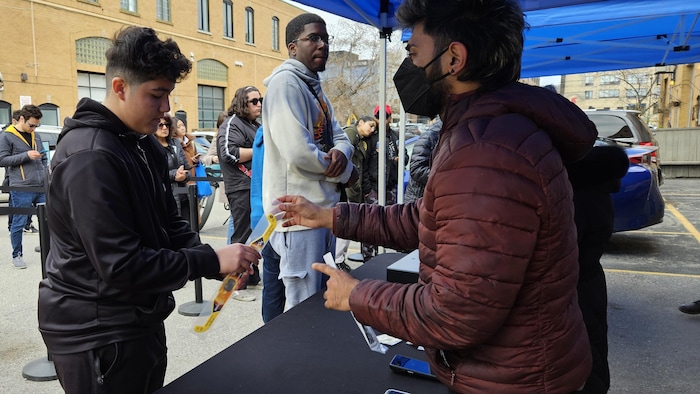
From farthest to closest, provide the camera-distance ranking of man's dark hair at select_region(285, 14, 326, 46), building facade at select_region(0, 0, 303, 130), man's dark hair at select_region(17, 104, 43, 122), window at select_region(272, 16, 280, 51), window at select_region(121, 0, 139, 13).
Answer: window at select_region(272, 16, 280, 51) < window at select_region(121, 0, 139, 13) < building facade at select_region(0, 0, 303, 130) < man's dark hair at select_region(17, 104, 43, 122) < man's dark hair at select_region(285, 14, 326, 46)

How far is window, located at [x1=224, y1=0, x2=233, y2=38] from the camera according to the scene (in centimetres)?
3011

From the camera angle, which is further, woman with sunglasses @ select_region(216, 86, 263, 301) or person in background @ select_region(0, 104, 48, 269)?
person in background @ select_region(0, 104, 48, 269)

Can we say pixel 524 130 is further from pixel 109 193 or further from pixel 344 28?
pixel 344 28

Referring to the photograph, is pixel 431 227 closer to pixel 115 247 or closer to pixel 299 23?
pixel 115 247

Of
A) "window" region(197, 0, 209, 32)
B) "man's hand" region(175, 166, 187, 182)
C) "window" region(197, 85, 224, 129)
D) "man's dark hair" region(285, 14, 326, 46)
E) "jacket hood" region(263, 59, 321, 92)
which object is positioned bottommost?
A: "man's hand" region(175, 166, 187, 182)

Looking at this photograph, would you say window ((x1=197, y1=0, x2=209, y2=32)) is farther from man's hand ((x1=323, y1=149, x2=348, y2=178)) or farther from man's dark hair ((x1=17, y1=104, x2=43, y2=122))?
man's hand ((x1=323, y1=149, x2=348, y2=178))

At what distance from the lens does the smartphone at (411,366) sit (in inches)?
61.5

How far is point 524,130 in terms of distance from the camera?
1.07 m

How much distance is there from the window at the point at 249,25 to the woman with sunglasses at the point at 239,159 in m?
28.7

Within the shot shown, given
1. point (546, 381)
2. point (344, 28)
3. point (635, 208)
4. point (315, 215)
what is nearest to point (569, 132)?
point (546, 381)

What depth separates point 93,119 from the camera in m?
1.54

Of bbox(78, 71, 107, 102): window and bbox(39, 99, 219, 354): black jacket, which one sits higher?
bbox(78, 71, 107, 102): window

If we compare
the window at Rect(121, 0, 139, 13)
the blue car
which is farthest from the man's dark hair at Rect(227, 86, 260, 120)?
the window at Rect(121, 0, 139, 13)

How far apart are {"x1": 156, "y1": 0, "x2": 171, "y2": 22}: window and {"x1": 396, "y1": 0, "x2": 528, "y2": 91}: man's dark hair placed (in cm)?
2809
